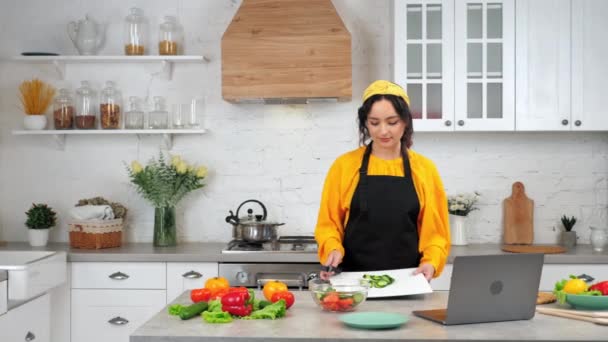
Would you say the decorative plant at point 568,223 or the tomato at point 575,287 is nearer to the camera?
the tomato at point 575,287

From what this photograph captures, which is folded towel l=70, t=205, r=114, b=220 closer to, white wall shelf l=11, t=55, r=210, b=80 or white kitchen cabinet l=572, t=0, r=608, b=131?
white wall shelf l=11, t=55, r=210, b=80

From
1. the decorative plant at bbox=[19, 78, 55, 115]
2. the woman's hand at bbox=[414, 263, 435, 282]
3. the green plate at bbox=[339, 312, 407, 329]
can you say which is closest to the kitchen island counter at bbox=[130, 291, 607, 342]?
the green plate at bbox=[339, 312, 407, 329]

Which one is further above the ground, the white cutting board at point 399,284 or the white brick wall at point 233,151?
the white brick wall at point 233,151

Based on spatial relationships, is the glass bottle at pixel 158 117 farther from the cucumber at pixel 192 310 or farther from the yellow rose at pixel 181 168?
the cucumber at pixel 192 310

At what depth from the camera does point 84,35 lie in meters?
4.98

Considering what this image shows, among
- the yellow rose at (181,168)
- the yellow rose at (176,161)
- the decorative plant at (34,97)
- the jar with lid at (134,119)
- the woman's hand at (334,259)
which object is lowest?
the woman's hand at (334,259)

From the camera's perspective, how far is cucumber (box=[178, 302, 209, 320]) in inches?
97.0

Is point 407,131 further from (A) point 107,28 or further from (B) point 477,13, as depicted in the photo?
(A) point 107,28

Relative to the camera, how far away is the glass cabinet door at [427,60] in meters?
4.68

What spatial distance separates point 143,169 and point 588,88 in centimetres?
266

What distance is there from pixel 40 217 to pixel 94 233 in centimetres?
40

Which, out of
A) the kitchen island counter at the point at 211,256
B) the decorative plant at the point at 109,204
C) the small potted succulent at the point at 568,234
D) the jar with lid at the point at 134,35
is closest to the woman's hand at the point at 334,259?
the kitchen island counter at the point at 211,256

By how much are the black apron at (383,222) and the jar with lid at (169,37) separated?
200cm

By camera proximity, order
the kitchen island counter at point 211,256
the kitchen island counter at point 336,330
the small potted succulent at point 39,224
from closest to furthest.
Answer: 1. the kitchen island counter at point 336,330
2. the kitchen island counter at point 211,256
3. the small potted succulent at point 39,224
